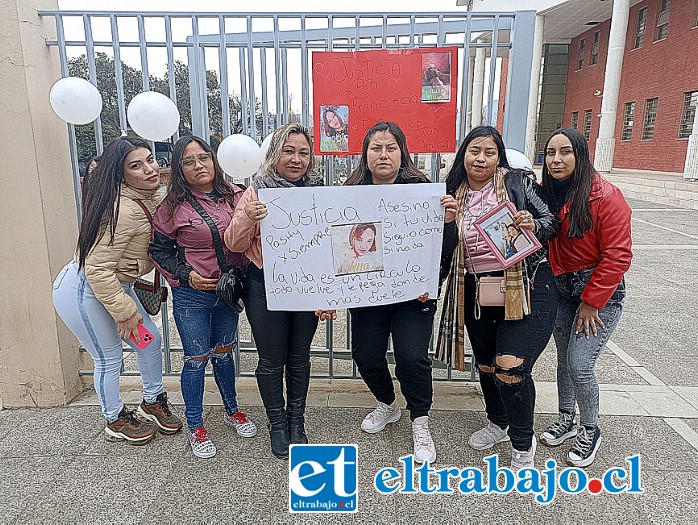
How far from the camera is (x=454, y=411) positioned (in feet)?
11.2

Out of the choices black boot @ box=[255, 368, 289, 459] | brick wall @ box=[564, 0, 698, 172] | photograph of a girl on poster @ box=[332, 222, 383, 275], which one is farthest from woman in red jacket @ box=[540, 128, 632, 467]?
brick wall @ box=[564, 0, 698, 172]

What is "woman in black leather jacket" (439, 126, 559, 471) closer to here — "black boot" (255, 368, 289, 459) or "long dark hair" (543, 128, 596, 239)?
"long dark hair" (543, 128, 596, 239)

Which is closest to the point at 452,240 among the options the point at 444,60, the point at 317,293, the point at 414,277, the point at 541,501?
the point at 414,277

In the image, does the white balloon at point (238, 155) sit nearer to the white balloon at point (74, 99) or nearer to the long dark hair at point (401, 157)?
the long dark hair at point (401, 157)

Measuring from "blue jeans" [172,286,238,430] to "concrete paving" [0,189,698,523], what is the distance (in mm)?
380

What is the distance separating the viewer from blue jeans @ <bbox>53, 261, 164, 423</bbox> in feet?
8.95

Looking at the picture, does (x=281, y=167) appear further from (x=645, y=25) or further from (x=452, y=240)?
(x=645, y=25)

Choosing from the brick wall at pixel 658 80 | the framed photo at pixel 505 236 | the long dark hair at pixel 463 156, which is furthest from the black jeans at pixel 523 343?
the brick wall at pixel 658 80

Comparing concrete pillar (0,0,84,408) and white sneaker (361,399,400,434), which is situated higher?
concrete pillar (0,0,84,408)

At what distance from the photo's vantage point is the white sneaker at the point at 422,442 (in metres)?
2.85

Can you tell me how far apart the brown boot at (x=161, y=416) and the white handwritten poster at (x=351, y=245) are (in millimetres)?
1230

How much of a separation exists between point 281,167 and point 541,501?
91.9 inches

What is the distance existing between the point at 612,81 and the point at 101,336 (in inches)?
868

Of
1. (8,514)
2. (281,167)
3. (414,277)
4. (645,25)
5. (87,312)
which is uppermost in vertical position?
(645,25)
